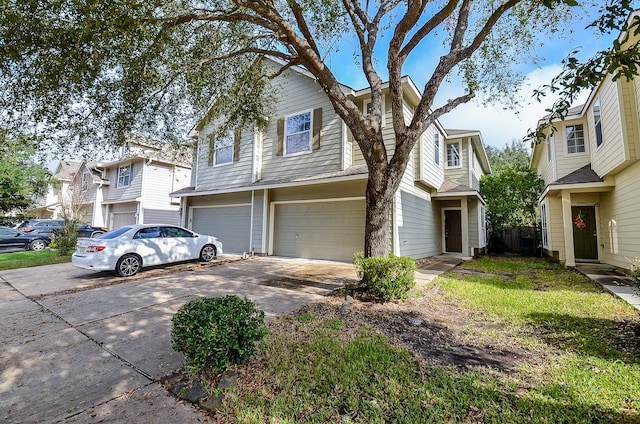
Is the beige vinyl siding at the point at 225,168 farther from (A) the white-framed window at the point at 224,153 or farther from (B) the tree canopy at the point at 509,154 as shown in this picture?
(B) the tree canopy at the point at 509,154

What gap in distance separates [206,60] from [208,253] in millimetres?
6390

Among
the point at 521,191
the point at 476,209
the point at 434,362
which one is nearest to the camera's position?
the point at 434,362

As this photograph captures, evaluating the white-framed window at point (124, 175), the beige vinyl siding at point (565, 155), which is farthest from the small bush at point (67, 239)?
the beige vinyl siding at point (565, 155)

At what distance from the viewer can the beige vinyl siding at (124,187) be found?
731 inches

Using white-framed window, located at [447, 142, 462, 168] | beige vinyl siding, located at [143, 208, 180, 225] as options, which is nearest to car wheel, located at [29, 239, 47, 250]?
beige vinyl siding, located at [143, 208, 180, 225]

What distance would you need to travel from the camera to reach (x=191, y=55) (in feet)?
24.5

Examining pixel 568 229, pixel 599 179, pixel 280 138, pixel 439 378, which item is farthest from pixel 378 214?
pixel 599 179

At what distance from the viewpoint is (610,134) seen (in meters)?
8.79

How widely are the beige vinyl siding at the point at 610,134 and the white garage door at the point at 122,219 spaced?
22.8 metres

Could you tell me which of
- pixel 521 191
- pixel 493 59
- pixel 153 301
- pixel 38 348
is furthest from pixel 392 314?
pixel 521 191

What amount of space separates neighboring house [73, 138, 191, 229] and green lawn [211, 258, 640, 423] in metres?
15.9

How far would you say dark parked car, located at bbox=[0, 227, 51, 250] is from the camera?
47.5ft

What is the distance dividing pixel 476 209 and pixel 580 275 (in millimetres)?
6209

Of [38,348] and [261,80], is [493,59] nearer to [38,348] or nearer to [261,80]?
[261,80]
